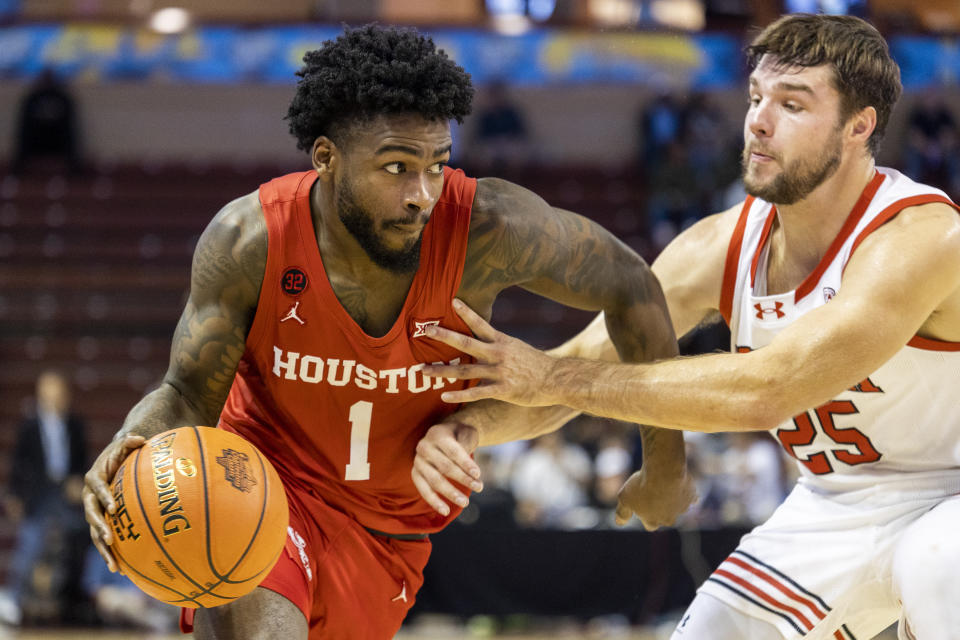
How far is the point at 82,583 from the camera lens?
9.28m

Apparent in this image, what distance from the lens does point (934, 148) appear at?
49.1 feet

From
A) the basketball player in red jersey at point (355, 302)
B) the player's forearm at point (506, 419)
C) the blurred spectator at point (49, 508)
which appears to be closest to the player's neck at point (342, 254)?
the basketball player in red jersey at point (355, 302)

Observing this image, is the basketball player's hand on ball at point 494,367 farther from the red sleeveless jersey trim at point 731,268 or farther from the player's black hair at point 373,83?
the red sleeveless jersey trim at point 731,268

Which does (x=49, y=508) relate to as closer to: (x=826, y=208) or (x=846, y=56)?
(x=826, y=208)

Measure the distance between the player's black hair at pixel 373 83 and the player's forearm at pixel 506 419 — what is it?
0.95 meters

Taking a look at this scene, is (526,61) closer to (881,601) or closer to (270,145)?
(270,145)

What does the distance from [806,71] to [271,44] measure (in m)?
13.0

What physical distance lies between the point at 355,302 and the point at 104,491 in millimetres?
922

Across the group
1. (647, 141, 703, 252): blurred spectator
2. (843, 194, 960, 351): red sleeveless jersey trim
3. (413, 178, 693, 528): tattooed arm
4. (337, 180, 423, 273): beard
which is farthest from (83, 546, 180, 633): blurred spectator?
(647, 141, 703, 252): blurred spectator

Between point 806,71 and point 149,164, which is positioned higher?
point 806,71

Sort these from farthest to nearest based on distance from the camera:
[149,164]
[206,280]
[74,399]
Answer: [149,164]
[74,399]
[206,280]

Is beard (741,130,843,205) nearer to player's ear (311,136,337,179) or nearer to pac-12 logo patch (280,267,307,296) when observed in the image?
player's ear (311,136,337,179)

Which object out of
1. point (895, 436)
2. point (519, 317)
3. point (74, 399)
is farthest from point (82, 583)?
point (895, 436)

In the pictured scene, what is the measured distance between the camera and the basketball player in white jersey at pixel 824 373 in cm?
322
